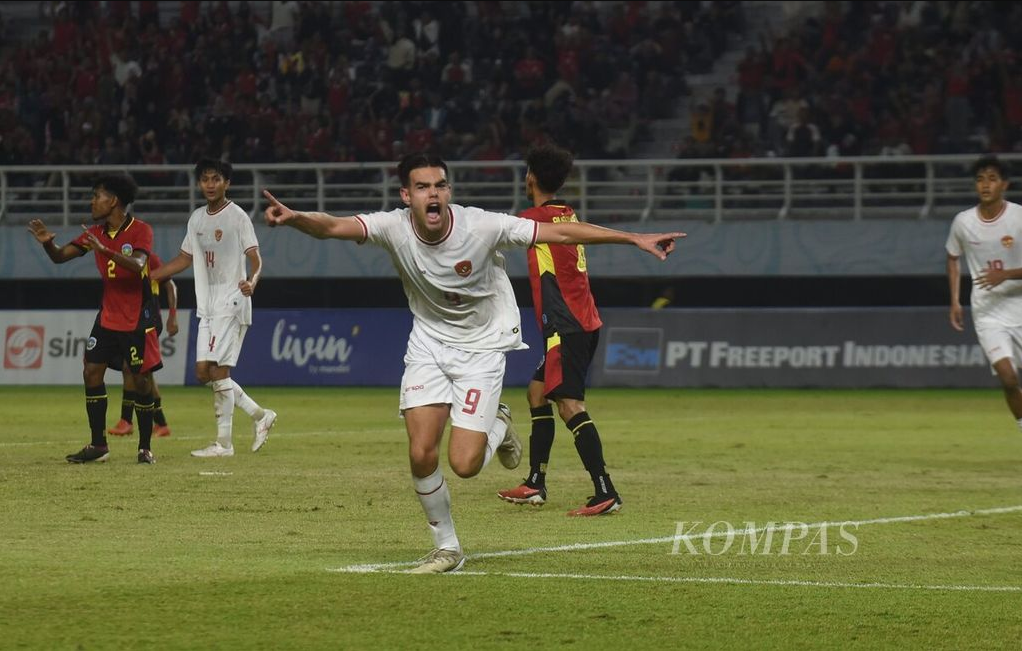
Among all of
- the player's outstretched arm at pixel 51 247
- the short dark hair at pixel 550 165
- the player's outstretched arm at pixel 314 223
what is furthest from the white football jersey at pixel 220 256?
the player's outstretched arm at pixel 314 223

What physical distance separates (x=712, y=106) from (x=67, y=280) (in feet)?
42.4

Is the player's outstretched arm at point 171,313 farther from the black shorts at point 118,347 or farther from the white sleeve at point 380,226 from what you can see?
the white sleeve at point 380,226

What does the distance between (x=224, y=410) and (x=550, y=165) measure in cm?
512

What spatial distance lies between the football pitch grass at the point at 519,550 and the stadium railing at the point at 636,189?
11.2m

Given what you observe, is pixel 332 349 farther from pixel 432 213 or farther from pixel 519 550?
pixel 432 213

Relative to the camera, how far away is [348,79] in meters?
32.8

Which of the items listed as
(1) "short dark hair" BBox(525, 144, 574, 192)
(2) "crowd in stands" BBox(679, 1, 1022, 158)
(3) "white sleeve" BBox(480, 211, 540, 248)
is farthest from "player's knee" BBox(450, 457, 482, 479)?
(2) "crowd in stands" BBox(679, 1, 1022, 158)

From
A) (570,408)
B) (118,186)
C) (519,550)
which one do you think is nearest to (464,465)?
(519,550)

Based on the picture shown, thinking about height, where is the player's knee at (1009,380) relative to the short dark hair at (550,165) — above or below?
below

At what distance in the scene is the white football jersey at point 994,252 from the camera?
13906 mm

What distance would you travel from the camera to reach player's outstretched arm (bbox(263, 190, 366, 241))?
7418 millimetres

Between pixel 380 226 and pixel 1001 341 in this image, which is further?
pixel 1001 341

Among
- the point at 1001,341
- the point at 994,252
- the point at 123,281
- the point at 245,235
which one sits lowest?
the point at 1001,341

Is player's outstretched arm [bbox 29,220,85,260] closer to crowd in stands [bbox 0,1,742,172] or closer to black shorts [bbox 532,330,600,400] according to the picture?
black shorts [bbox 532,330,600,400]
